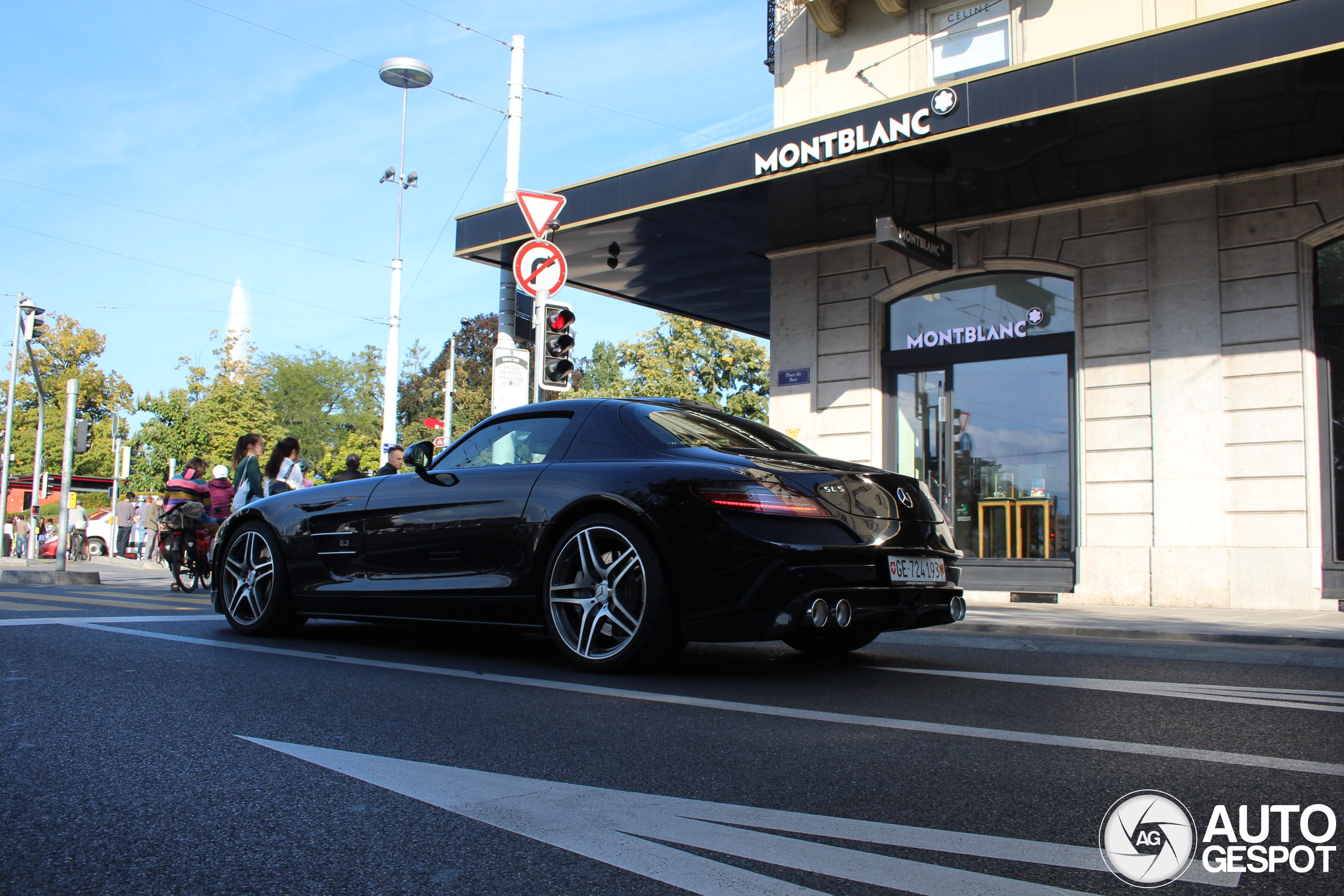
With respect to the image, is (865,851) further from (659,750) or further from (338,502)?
(338,502)

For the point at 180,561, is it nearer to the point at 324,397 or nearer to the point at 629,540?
the point at 629,540

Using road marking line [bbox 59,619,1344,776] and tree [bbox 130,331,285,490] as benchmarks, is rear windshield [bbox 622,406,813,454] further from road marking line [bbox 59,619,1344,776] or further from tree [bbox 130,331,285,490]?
tree [bbox 130,331,285,490]

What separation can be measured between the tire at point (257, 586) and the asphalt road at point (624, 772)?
937 mm

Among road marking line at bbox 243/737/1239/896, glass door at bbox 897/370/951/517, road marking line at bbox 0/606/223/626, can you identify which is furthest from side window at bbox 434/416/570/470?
glass door at bbox 897/370/951/517

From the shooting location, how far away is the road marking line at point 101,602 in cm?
858

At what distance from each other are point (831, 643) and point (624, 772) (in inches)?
117

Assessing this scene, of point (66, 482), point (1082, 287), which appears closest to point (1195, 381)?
point (1082, 287)

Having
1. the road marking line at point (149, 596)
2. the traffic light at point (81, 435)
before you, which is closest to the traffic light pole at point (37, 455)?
the traffic light at point (81, 435)

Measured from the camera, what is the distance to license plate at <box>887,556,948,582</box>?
457 centimetres

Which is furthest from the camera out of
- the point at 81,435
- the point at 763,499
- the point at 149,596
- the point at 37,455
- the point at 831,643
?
the point at 37,455

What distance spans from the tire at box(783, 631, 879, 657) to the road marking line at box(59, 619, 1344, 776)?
60.9 inches

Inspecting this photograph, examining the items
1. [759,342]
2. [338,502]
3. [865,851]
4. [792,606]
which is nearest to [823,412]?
[338,502]

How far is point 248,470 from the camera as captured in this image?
11.4m

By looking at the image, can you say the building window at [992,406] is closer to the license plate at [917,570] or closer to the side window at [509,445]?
the license plate at [917,570]
